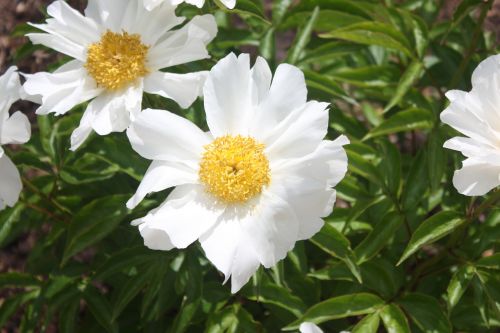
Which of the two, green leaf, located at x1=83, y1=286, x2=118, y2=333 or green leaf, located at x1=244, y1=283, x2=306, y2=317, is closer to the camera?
green leaf, located at x1=244, y1=283, x2=306, y2=317

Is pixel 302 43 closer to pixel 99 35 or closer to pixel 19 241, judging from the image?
pixel 99 35

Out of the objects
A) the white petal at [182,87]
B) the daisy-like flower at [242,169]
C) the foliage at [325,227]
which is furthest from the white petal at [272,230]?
the white petal at [182,87]

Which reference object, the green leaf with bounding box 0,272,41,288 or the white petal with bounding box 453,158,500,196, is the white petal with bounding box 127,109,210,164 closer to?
the white petal with bounding box 453,158,500,196

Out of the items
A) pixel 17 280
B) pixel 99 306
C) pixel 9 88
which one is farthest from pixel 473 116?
pixel 17 280

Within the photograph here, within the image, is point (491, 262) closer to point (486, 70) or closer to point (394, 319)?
point (394, 319)

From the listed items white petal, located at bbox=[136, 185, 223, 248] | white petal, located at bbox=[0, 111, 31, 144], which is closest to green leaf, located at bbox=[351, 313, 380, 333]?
A: white petal, located at bbox=[136, 185, 223, 248]

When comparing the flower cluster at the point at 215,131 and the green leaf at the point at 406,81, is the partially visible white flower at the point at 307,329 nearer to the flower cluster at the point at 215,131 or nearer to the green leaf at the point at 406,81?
the flower cluster at the point at 215,131
